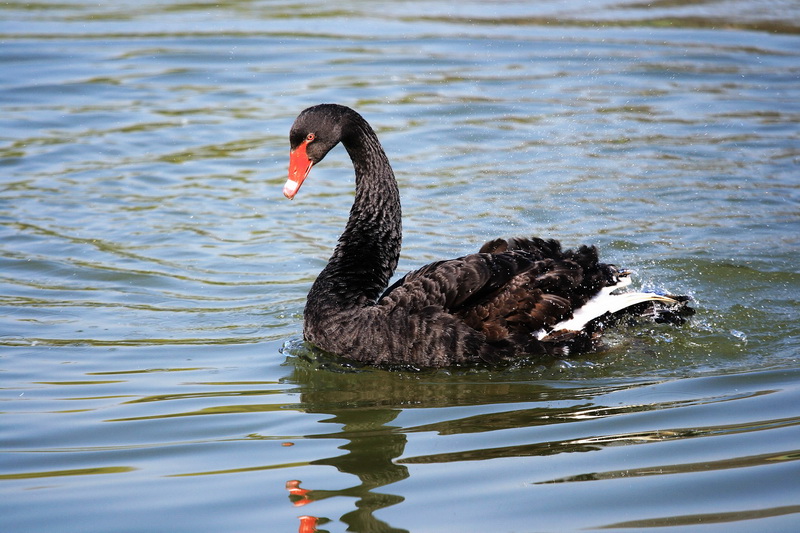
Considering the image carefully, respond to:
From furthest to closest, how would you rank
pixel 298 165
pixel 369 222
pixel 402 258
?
pixel 402 258
pixel 369 222
pixel 298 165

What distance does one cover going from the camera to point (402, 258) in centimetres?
720

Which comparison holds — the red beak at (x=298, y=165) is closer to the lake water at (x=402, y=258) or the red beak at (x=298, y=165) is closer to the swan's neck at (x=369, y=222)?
the swan's neck at (x=369, y=222)

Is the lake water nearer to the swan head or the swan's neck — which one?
the swan's neck

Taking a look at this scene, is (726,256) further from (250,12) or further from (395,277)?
(250,12)

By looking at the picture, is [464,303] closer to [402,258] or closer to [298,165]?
[298,165]

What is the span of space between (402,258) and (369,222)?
55.1 inches

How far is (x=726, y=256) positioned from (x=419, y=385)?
2918 mm

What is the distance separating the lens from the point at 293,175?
557 centimetres

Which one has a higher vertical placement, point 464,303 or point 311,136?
A: point 311,136

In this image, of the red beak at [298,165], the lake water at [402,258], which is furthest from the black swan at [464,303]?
the lake water at [402,258]

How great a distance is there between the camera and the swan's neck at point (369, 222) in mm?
5688

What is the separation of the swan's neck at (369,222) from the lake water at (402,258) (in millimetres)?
539

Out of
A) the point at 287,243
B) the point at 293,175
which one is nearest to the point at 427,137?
the point at 287,243

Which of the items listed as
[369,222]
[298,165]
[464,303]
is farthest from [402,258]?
[464,303]
